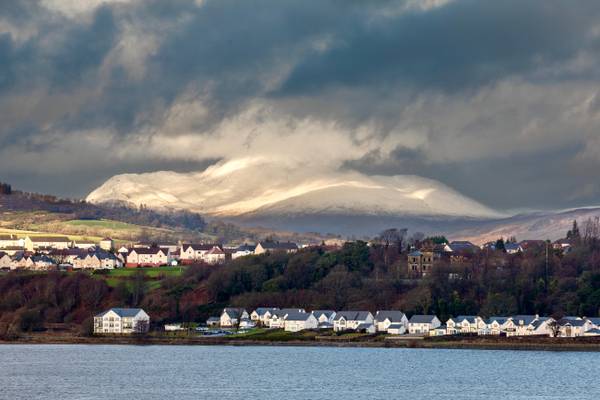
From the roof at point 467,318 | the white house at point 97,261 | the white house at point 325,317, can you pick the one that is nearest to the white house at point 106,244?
the white house at point 97,261

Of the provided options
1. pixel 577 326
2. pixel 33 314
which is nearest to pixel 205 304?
pixel 33 314

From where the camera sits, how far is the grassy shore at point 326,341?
9512 centimetres

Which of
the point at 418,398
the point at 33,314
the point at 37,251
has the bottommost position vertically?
the point at 418,398

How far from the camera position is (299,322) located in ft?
348

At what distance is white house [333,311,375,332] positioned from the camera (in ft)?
343

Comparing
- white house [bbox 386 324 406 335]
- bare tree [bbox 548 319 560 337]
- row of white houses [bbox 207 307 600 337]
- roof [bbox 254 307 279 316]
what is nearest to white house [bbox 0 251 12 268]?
row of white houses [bbox 207 307 600 337]

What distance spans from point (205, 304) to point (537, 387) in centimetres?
5104

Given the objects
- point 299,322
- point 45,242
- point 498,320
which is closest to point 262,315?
point 299,322

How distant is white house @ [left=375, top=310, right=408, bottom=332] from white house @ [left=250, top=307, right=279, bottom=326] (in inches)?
372

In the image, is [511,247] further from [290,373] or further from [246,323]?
[290,373]

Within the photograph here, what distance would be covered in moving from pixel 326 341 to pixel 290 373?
2613cm

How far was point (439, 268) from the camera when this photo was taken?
114312 mm

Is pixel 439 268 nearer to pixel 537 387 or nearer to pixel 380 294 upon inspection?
pixel 380 294

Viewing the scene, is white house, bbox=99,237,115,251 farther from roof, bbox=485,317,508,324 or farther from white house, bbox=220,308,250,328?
roof, bbox=485,317,508,324
